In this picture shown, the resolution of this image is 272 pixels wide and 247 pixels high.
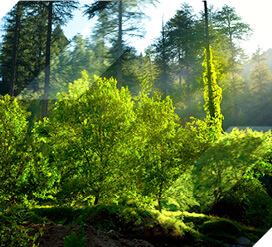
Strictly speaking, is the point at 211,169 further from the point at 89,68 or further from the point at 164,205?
the point at 89,68

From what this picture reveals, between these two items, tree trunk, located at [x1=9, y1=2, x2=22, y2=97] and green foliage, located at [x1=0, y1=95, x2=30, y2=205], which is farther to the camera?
tree trunk, located at [x1=9, y1=2, x2=22, y2=97]

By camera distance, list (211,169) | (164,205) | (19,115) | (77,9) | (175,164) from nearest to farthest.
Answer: (211,169) < (164,205) < (175,164) < (19,115) < (77,9)

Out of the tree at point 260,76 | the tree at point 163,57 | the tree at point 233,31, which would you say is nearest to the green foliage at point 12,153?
the tree at point 163,57

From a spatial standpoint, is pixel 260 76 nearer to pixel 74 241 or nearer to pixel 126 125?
pixel 126 125

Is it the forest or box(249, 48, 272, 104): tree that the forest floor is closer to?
the forest

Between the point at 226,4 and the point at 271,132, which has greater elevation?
the point at 226,4

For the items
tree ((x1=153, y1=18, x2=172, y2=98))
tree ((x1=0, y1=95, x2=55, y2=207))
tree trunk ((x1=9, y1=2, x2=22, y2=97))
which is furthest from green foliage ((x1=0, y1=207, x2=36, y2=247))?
tree ((x1=153, y1=18, x2=172, y2=98))

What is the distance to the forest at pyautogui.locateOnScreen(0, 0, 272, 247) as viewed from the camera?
9.12ft

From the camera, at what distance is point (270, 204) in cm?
266

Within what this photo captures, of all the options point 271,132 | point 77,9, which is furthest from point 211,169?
point 77,9

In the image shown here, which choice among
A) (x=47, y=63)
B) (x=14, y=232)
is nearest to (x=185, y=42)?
(x=47, y=63)

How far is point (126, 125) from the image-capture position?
4.19 m

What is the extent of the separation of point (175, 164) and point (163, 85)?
149 cm

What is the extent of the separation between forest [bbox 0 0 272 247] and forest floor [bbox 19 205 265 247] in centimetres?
2
